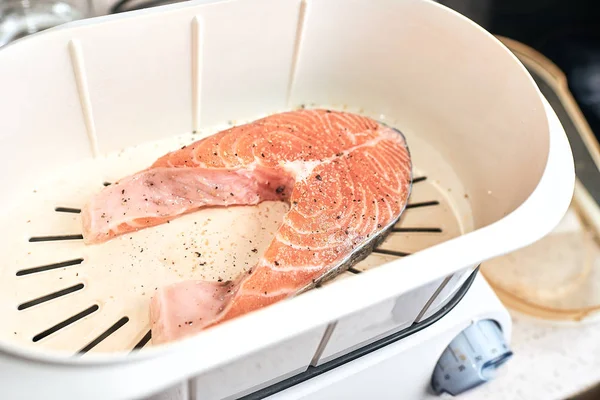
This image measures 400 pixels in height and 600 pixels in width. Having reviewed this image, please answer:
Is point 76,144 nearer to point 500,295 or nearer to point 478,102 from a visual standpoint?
point 478,102

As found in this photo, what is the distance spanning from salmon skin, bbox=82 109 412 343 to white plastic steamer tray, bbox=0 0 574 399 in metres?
0.03

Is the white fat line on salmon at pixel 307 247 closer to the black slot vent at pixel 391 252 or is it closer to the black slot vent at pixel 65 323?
the black slot vent at pixel 391 252

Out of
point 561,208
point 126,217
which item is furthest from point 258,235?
point 561,208

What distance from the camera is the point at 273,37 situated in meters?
0.95

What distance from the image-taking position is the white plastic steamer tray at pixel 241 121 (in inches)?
26.1

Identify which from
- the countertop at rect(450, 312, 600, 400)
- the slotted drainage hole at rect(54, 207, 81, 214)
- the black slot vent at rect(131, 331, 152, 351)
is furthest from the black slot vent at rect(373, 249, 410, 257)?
the slotted drainage hole at rect(54, 207, 81, 214)

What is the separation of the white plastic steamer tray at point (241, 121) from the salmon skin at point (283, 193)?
0.03m

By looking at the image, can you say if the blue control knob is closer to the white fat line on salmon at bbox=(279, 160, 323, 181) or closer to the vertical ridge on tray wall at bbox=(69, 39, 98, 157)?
the white fat line on salmon at bbox=(279, 160, 323, 181)

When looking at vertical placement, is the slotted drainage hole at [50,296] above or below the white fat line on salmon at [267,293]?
above

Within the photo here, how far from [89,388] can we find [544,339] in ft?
2.64

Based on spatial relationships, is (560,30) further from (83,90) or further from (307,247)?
(83,90)

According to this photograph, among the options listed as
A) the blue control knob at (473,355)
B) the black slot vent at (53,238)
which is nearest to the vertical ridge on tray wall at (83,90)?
the black slot vent at (53,238)

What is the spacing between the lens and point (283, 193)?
93cm

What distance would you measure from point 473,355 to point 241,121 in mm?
534
